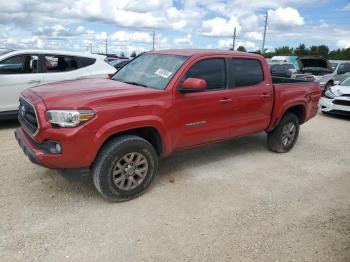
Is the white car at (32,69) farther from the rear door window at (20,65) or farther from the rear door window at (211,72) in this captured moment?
the rear door window at (211,72)

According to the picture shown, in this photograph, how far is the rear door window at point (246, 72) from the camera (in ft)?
17.1

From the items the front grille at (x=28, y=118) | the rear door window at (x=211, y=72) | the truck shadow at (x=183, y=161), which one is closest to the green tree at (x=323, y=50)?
the truck shadow at (x=183, y=161)

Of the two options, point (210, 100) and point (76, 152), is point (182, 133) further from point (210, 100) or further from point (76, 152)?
point (76, 152)

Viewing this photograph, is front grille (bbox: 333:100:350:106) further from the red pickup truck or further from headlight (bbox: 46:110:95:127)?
headlight (bbox: 46:110:95:127)

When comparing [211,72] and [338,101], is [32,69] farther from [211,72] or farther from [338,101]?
[338,101]

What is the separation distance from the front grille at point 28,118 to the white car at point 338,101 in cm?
904

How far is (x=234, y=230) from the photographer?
11.9ft

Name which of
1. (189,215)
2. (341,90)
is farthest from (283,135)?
(341,90)

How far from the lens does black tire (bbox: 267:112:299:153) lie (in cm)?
621

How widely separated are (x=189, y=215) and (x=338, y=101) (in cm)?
832

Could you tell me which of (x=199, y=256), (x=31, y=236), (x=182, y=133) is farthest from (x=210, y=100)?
(x=31, y=236)

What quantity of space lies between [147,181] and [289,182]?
2112mm

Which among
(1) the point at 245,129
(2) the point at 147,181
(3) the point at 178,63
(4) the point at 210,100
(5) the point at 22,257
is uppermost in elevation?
(3) the point at 178,63

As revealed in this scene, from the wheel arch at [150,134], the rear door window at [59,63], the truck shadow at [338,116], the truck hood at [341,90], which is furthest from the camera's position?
the truck shadow at [338,116]
